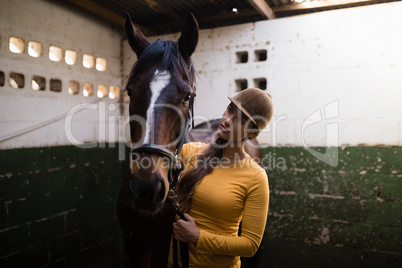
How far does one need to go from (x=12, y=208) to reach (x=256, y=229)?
2402mm

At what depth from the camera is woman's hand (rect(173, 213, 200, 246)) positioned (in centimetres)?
131

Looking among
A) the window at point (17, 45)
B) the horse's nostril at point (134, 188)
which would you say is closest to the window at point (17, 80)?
the window at point (17, 45)

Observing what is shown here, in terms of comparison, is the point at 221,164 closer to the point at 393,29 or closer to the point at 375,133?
the point at 375,133

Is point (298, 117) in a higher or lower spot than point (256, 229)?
higher

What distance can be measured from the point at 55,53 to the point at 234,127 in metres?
2.60

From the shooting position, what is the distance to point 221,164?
1.48 m

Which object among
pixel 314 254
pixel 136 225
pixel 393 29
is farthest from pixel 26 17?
pixel 314 254

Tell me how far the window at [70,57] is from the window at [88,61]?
0.46 feet

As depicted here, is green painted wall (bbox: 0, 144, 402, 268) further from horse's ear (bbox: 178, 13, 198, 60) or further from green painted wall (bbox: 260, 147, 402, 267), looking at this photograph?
horse's ear (bbox: 178, 13, 198, 60)

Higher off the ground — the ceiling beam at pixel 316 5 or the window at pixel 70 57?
the ceiling beam at pixel 316 5

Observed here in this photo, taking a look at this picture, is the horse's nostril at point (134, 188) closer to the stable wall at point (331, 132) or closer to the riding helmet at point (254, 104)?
the riding helmet at point (254, 104)

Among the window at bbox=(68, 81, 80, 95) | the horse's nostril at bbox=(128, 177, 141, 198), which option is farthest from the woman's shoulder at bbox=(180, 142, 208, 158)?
the window at bbox=(68, 81, 80, 95)

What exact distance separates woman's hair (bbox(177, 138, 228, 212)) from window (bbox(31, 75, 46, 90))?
7.31 ft

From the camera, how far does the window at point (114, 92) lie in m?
3.94
